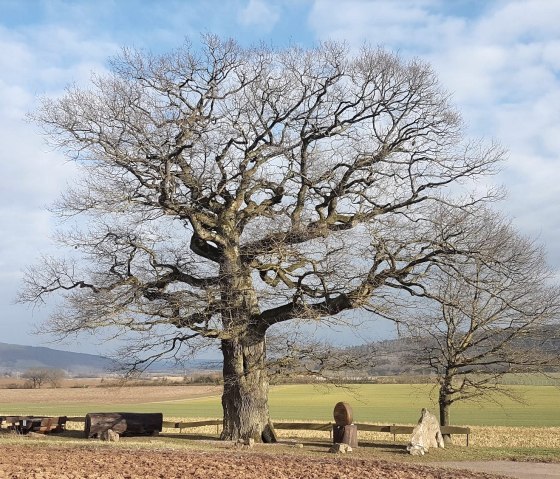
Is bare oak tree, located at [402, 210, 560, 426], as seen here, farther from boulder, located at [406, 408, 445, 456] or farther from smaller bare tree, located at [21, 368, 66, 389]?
smaller bare tree, located at [21, 368, 66, 389]

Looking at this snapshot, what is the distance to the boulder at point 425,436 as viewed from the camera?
21900 millimetres

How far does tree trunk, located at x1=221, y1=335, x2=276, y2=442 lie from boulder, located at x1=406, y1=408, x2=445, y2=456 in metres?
4.72

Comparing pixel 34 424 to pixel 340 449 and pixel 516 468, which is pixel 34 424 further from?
pixel 516 468

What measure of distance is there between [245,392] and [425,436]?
6.00m

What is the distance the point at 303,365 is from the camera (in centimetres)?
2441

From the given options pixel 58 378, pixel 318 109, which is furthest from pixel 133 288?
pixel 58 378

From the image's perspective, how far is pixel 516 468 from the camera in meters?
18.2

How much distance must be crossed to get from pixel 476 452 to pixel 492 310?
300 inches

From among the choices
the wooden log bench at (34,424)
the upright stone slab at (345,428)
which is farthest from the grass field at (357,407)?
the upright stone slab at (345,428)

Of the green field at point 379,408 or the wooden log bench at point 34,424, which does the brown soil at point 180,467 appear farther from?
the green field at point 379,408

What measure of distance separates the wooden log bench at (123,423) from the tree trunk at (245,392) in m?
2.75

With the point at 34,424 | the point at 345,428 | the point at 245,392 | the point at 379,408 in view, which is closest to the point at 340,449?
the point at 345,428

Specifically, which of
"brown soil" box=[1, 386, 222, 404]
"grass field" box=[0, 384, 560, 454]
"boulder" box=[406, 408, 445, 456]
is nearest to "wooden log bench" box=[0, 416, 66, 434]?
"grass field" box=[0, 384, 560, 454]

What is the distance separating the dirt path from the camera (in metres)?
16.7
